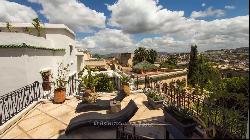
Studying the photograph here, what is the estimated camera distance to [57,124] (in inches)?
329

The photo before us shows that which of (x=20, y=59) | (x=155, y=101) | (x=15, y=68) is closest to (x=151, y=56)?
(x=20, y=59)

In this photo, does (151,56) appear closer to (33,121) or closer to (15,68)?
(15,68)

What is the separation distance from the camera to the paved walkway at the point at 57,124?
723 centimetres

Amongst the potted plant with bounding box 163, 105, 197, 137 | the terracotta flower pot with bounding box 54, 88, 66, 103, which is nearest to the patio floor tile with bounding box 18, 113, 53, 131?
the terracotta flower pot with bounding box 54, 88, 66, 103

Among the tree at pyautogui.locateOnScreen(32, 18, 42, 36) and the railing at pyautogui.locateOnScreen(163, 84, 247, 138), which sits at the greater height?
the tree at pyautogui.locateOnScreen(32, 18, 42, 36)

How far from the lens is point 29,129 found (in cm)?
→ 796

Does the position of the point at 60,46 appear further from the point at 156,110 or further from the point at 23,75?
the point at 156,110

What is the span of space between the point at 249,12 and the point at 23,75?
1126cm

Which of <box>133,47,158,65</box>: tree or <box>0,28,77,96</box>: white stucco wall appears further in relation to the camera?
<box>133,47,158,65</box>: tree

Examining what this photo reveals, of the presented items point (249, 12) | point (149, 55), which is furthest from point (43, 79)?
point (149, 55)

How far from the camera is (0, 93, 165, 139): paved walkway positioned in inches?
285

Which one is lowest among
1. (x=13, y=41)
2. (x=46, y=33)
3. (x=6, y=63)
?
(x=6, y=63)

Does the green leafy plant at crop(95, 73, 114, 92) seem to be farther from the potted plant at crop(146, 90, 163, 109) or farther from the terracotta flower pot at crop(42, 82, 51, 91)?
the potted plant at crop(146, 90, 163, 109)

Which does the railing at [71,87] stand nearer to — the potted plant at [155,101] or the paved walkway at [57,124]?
the paved walkway at [57,124]
